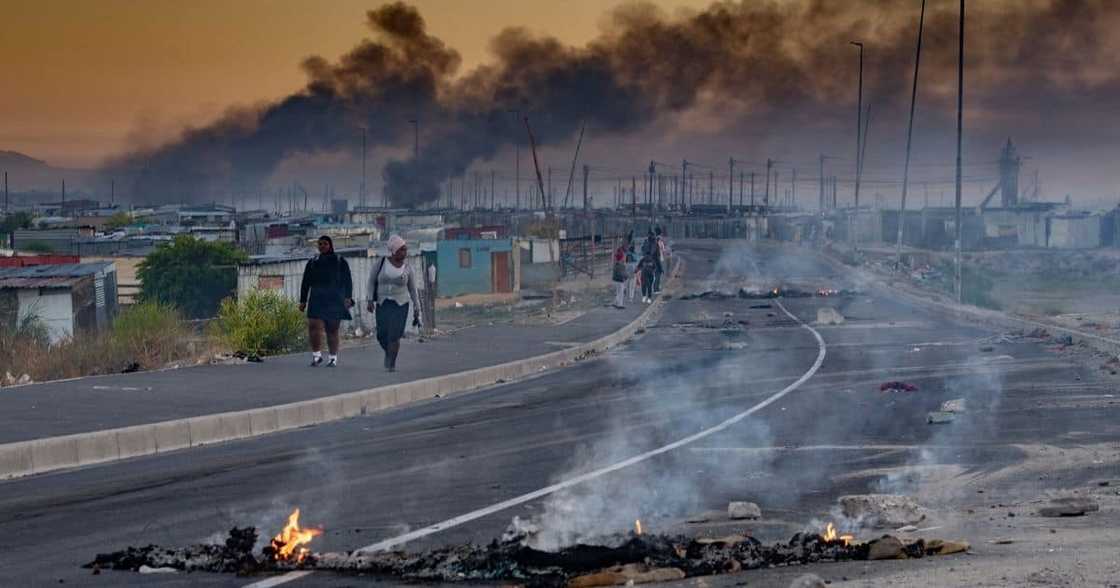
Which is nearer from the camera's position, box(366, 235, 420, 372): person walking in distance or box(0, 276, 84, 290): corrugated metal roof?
box(366, 235, 420, 372): person walking in distance

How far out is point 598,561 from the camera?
7.42 m

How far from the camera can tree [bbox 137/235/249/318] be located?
172 ft

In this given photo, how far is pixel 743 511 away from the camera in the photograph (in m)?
9.38

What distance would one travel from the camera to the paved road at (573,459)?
30.0 feet

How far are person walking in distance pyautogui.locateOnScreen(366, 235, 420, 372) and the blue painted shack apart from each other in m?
50.2

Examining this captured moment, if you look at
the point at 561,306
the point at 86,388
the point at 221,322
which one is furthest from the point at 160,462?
the point at 561,306

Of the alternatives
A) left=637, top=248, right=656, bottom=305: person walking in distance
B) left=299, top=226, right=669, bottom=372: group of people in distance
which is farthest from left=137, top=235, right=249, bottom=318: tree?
left=299, top=226, right=669, bottom=372: group of people in distance

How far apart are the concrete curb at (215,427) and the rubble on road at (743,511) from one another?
6.15 meters

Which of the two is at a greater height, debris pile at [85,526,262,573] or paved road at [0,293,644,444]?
debris pile at [85,526,262,573]

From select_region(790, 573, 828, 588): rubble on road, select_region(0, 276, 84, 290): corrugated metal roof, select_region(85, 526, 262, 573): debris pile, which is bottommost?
select_region(85, 526, 262, 573): debris pile

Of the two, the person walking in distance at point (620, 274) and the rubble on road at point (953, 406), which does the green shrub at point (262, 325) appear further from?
the person walking in distance at point (620, 274)

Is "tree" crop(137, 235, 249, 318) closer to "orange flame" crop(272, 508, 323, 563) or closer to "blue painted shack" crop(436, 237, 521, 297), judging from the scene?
"blue painted shack" crop(436, 237, 521, 297)

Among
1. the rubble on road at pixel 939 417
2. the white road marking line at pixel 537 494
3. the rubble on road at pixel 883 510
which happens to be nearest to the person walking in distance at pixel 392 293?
the white road marking line at pixel 537 494

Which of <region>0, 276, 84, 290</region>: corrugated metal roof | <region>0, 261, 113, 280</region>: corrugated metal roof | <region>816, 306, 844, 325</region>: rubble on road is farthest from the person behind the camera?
<region>816, 306, 844, 325</region>: rubble on road
